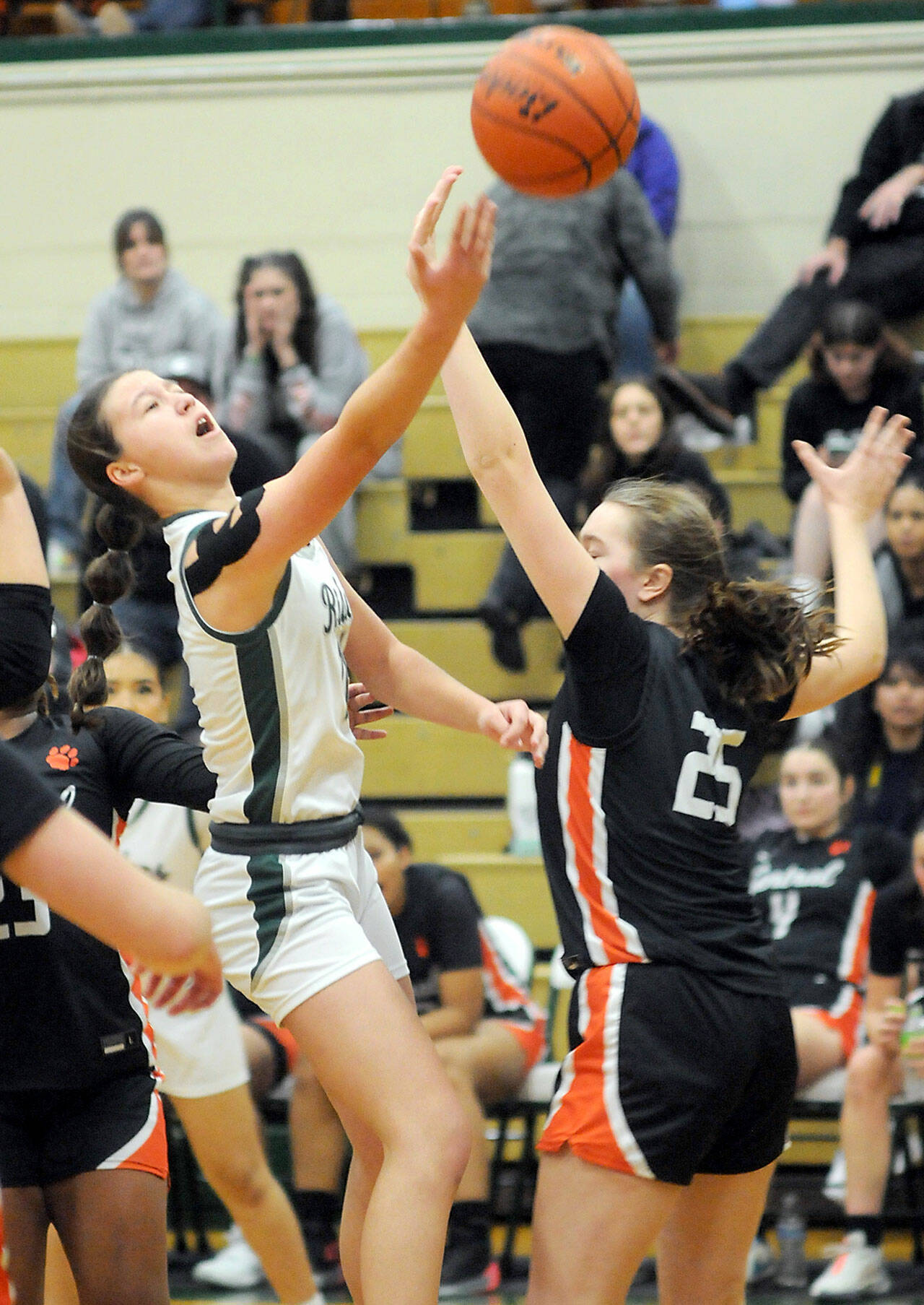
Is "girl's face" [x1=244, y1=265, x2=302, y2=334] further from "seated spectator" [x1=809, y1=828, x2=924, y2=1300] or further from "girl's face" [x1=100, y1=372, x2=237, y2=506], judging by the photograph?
"girl's face" [x1=100, y1=372, x2=237, y2=506]

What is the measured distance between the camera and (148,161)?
29.5 ft

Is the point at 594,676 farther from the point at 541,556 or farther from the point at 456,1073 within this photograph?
the point at 456,1073

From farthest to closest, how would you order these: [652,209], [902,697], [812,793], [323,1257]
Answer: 1. [652,209]
2. [902,697]
3. [812,793]
4. [323,1257]

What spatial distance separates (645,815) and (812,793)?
301cm

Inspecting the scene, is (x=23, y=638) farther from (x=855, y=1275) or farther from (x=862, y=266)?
(x=862, y=266)

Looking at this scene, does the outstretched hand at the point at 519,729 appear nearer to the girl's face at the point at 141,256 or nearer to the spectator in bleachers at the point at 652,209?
the spectator in bleachers at the point at 652,209

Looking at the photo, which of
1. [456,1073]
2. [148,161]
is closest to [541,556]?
[456,1073]

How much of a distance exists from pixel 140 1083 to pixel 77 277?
7176 mm

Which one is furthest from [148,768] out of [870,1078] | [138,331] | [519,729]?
[138,331]

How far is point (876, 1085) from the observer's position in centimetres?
498

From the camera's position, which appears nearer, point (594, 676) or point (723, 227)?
point (594, 676)

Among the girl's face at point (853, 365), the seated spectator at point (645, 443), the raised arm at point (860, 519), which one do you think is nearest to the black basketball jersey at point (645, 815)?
the raised arm at point (860, 519)

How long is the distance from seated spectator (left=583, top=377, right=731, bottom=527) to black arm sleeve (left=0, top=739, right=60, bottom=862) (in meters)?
4.52

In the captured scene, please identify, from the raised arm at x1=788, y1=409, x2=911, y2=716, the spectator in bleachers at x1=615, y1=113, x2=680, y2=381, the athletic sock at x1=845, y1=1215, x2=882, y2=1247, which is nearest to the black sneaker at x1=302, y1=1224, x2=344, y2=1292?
the athletic sock at x1=845, y1=1215, x2=882, y2=1247
